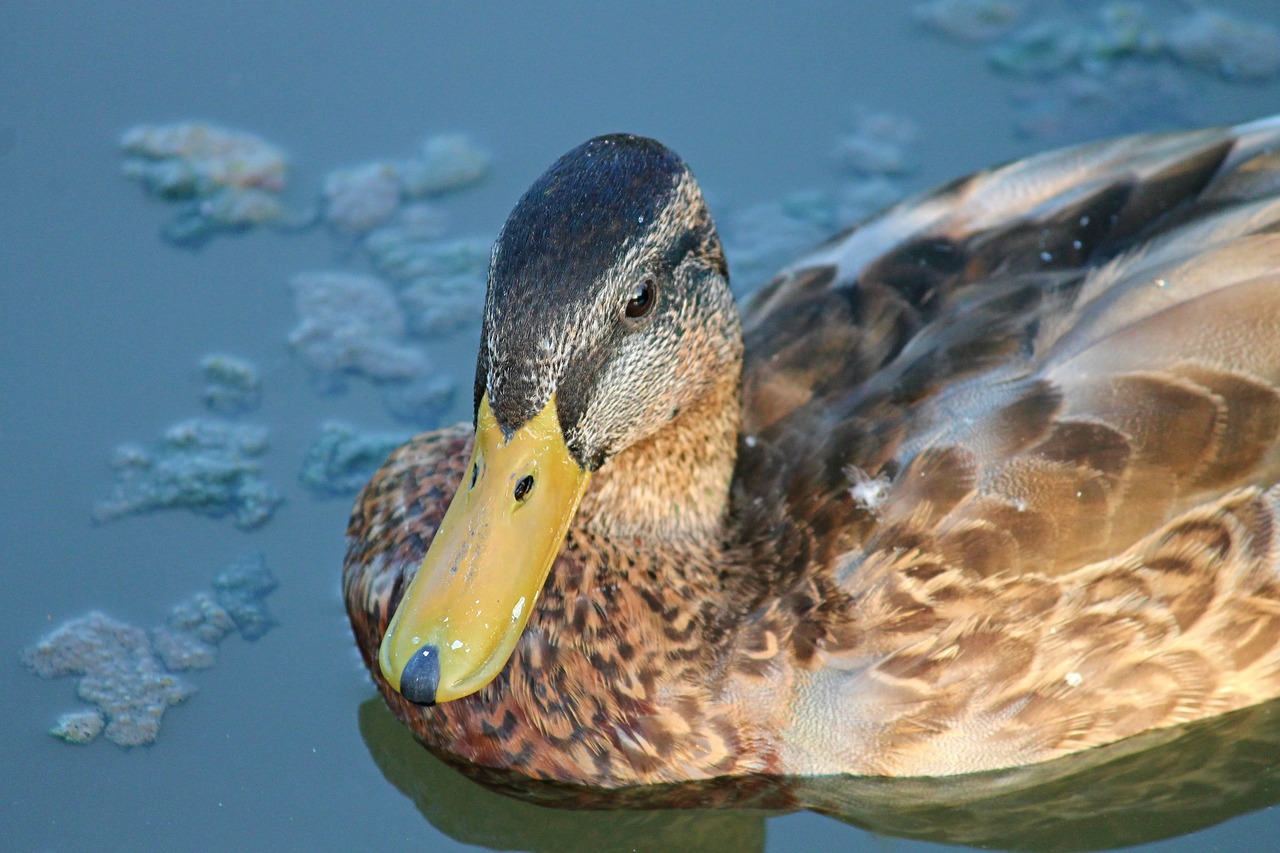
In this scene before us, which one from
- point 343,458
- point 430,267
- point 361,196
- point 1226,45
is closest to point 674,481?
point 343,458

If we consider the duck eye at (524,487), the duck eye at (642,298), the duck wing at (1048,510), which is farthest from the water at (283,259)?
the duck eye at (642,298)

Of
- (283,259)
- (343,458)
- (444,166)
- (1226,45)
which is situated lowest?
(343,458)

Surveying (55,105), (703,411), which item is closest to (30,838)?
(703,411)

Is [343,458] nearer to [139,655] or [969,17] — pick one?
[139,655]

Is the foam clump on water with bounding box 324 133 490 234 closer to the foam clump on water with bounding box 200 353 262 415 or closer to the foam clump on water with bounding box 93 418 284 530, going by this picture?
the foam clump on water with bounding box 200 353 262 415

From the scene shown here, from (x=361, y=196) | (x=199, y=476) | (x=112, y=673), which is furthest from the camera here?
(x=361, y=196)

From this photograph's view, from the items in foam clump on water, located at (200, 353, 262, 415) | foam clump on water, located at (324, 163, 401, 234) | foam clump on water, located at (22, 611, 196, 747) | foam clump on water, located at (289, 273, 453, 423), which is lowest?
foam clump on water, located at (22, 611, 196, 747)

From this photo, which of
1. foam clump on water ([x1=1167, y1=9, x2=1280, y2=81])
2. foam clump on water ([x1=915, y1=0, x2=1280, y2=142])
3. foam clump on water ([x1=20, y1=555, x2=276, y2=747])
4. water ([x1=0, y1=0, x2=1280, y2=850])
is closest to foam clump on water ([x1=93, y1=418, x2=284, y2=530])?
water ([x1=0, y1=0, x2=1280, y2=850])
